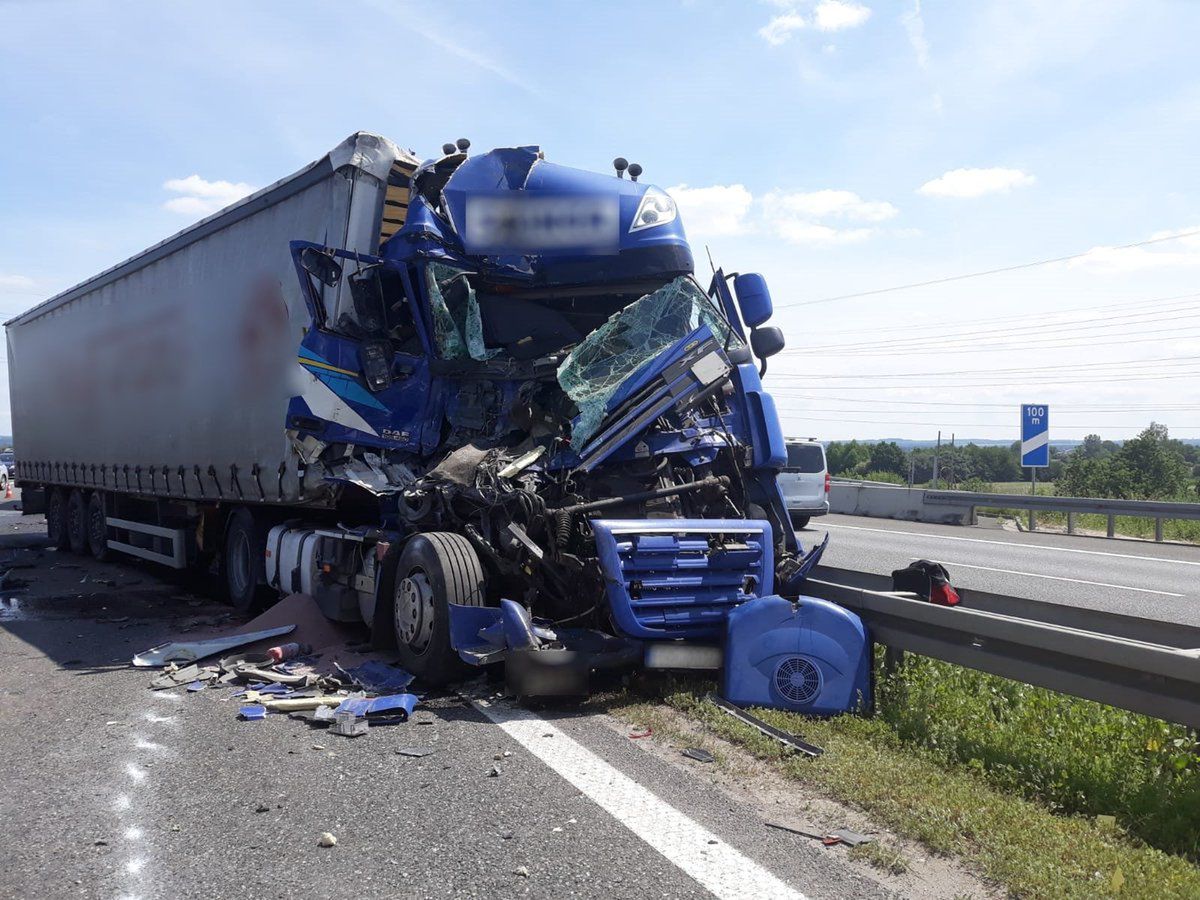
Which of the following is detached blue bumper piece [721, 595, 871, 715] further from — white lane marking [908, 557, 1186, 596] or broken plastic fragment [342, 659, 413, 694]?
white lane marking [908, 557, 1186, 596]

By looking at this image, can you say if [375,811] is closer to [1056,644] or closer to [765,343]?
[1056,644]

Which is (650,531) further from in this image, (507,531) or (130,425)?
(130,425)

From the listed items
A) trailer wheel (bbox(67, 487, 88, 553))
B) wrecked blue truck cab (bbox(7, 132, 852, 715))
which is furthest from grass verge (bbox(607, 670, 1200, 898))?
trailer wheel (bbox(67, 487, 88, 553))

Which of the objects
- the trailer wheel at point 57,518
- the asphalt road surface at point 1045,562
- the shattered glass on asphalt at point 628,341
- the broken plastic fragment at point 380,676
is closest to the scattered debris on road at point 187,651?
the broken plastic fragment at point 380,676

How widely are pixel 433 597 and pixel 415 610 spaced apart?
0.29 meters

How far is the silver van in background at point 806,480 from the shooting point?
19391 mm

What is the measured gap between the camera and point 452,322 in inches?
284

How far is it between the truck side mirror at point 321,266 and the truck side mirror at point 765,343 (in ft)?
10.4

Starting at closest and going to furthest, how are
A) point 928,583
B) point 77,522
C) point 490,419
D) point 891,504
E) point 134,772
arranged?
point 134,772 → point 928,583 → point 490,419 → point 77,522 → point 891,504

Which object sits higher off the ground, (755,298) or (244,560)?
(755,298)

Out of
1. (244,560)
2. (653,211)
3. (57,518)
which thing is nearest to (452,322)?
(653,211)

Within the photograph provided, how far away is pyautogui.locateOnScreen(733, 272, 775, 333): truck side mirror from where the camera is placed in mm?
7262

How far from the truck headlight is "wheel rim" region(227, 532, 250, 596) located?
4.88 m

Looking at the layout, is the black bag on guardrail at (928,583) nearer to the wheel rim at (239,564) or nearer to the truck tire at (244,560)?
the truck tire at (244,560)
